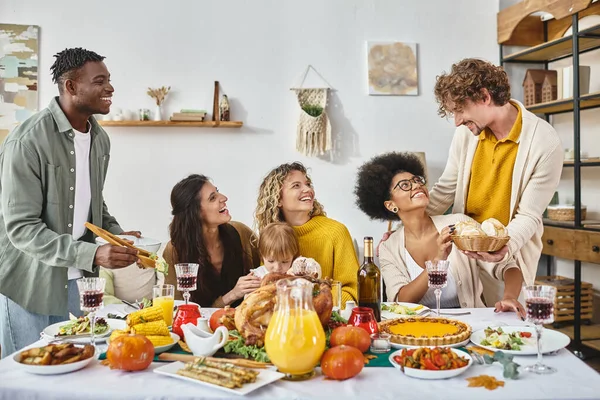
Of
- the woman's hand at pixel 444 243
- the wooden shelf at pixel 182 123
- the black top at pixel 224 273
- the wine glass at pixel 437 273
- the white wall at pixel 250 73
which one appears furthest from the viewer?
the white wall at pixel 250 73

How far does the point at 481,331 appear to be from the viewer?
5.85ft

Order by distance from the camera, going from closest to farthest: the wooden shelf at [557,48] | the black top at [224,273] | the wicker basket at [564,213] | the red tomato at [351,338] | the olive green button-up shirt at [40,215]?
the red tomato at [351,338] → the olive green button-up shirt at [40,215] → the black top at [224,273] → the wooden shelf at [557,48] → the wicker basket at [564,213]

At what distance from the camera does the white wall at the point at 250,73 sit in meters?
4.75

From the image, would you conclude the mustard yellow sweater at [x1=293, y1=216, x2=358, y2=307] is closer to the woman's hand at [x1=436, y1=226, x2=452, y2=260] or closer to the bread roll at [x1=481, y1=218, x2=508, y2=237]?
the woman's hand at [x1=436, y1=226, x2=452, y2=260]

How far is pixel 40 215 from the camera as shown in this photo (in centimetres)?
229

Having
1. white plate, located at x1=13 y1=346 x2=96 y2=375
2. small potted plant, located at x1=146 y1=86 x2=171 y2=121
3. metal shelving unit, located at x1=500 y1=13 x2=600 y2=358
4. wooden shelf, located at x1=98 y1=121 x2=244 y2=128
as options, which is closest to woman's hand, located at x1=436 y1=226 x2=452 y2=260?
white plate, located at x1=13 y1=346 x2=96 y2=375

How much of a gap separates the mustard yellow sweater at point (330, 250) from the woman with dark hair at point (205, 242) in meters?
0.32

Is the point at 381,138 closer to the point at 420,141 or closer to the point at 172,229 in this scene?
the point at 420,141

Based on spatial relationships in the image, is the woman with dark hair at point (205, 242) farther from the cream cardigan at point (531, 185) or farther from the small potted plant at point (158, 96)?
the small potted plant at point (158, 96)

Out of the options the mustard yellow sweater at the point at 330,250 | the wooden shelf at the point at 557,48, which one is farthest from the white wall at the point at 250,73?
the mustard yellow sweater at the point at 330,250

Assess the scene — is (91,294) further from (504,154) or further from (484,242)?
(504,154)

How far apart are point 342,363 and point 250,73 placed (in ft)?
12.4

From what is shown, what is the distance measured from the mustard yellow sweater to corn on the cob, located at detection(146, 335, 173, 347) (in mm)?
1110

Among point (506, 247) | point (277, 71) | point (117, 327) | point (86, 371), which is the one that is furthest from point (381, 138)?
point (86, 371)
